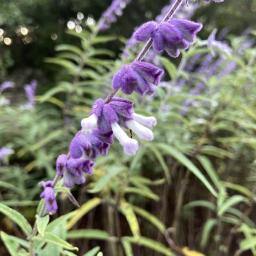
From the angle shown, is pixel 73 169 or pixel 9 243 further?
pixel 9 243

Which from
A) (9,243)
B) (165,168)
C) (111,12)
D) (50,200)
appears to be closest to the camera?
(50,200)

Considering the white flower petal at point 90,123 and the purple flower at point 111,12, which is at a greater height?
the purple flower at point 111,12

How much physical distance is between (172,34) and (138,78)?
0.09 metres

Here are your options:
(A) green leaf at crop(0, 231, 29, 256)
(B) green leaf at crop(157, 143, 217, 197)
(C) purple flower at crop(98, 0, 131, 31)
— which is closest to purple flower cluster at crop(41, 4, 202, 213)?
(A) green leaf at crop(0, 231, 29, 256)

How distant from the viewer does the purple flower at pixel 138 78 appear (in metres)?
0.88

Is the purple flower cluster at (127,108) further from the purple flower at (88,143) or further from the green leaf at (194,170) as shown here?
the green leaf at (194,170)

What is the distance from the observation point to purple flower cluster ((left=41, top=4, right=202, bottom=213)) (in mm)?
883

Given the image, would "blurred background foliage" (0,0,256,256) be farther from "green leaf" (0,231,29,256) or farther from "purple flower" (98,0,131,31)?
"green leaf" (0,231,29,256)

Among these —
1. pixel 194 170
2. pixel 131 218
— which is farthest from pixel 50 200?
pixel 131 218

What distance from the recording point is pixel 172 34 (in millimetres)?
870

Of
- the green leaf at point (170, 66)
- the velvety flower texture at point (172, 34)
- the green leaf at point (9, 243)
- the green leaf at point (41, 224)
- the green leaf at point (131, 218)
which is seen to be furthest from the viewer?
the green leaf at point (170, 66)

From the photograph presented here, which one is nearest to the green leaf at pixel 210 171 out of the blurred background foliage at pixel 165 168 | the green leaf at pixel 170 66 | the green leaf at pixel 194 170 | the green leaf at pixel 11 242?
the blurred background foliage at pixel 165 168

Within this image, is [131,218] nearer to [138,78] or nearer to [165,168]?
[165,168]

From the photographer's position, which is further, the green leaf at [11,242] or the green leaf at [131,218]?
the green leaf at [131,218]
